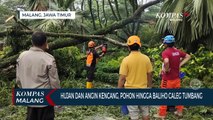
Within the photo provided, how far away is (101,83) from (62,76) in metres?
1.10

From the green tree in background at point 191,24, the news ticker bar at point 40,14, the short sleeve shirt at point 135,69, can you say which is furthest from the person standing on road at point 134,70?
the news ticker bar at point 40,14

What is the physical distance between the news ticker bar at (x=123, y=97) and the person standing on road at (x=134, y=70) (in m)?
0.08

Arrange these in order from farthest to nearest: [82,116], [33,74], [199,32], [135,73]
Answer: [199,32] → [82,116] → [135,73] → [33,74]

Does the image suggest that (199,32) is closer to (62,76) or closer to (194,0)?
(194,0)

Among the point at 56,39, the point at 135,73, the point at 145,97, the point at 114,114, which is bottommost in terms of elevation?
the point at 114,114

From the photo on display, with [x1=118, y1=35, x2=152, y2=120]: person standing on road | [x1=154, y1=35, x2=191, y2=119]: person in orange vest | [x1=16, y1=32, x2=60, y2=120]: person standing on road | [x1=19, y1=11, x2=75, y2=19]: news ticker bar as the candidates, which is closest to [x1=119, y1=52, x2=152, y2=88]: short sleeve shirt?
[x1=118, y1=35, x2=152, y2=120]: person standing on road

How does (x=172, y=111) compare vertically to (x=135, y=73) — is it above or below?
below

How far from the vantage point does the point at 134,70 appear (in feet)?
14.8

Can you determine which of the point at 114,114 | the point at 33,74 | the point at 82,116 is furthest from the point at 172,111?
the point at 33,74

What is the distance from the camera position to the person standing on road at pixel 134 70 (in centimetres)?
451

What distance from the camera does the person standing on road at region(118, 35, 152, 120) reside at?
14.8 ft

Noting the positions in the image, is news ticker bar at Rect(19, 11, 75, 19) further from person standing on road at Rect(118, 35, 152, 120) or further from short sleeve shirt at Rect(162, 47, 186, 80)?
person standing on road at Rect(118, 35, 152, 120)

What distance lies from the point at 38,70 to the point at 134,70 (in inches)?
47.4

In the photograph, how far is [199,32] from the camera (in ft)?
31.2
